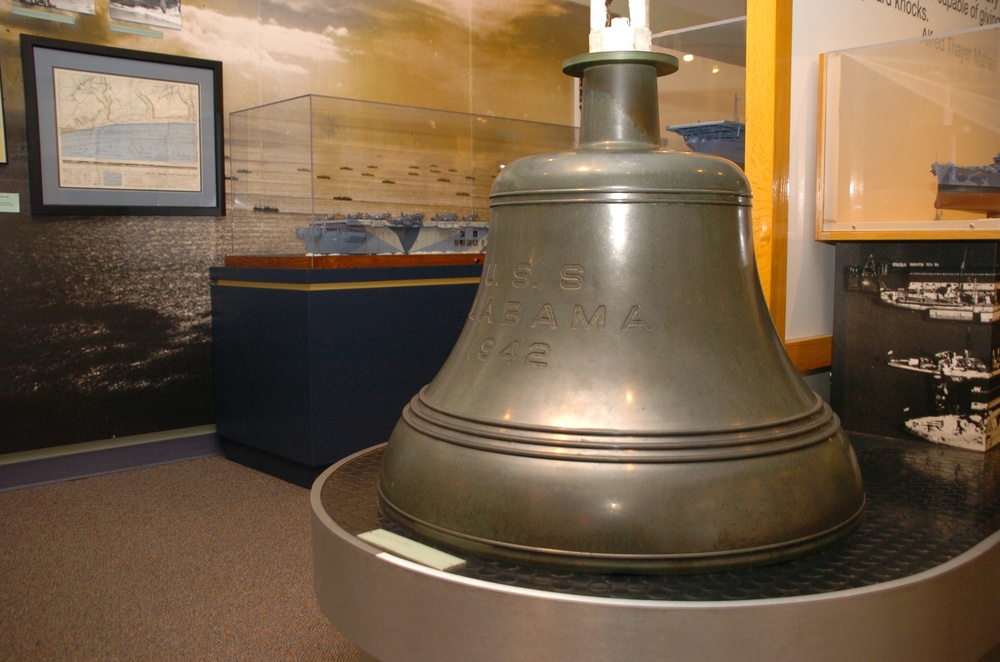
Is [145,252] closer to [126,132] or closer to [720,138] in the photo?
[126,132]

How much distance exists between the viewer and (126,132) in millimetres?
4000

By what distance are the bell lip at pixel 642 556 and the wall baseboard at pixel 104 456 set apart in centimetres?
335

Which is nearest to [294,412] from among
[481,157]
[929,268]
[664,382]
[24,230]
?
[24,230]

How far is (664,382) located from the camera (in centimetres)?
107

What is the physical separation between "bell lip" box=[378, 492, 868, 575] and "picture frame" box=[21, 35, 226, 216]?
134 inches

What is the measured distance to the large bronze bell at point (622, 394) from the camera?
101cm

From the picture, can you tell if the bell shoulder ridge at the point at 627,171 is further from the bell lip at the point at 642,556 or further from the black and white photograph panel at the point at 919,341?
the black and white photograph panel at the point at 919,341

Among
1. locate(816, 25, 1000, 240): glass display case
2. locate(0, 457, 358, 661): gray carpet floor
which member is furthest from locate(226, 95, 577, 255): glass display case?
Result: locate(816, 25, 1000, 240): glass display case

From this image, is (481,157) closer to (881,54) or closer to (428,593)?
(881,54)

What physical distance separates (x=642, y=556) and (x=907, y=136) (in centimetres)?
158

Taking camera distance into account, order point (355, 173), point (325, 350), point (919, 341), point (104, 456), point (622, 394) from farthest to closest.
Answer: point (355, 173)
point (104, 456)
point (325, 350)
point (919, 341)
point (622, 394)

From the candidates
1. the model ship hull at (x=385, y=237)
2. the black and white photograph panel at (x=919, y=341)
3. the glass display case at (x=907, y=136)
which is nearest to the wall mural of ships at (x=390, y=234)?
the model ship hull at (x=385, y=237)

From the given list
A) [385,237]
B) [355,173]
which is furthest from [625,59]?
[355,173]

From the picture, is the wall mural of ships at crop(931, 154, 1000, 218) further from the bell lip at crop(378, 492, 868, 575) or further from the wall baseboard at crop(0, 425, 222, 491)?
the wall baseboard at crop(0, 425, 222, 491)
